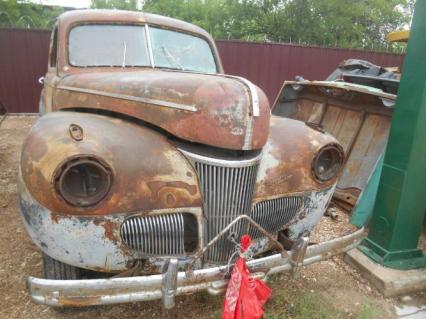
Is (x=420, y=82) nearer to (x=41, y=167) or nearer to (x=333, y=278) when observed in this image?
(x=333, y=278)

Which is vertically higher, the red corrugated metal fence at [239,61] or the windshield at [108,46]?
the windshield at [108,46]

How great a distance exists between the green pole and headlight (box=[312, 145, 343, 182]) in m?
0.62

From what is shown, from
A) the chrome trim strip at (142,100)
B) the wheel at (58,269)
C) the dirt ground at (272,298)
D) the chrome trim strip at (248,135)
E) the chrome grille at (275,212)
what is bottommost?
the dirt ground at (272,298)

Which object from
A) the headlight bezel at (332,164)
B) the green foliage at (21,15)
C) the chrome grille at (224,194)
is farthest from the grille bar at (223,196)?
the green foliage at (21,15)

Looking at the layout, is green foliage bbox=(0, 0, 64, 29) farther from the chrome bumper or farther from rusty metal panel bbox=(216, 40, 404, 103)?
the chrome bumper

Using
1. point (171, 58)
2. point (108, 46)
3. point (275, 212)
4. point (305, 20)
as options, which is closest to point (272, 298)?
point (275, 212)

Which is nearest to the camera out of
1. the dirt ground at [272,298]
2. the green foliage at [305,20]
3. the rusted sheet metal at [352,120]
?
the dirt ground at [272,298]

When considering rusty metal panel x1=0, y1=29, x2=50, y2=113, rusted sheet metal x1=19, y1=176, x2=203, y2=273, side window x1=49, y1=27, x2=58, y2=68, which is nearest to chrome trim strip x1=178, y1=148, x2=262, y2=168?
rusted sheet metal x1=19, y1=176, x2=203, y2=273

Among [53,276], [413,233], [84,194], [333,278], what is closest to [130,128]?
[84,194]

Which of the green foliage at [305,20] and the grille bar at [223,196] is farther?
the green foliage at [305,20]

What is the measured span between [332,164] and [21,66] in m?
8.81

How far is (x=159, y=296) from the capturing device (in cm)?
187

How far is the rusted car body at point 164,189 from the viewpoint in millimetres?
1812

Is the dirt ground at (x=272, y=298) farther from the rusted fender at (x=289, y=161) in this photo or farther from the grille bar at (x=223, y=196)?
the rusted fender at (x=289, y=161)
